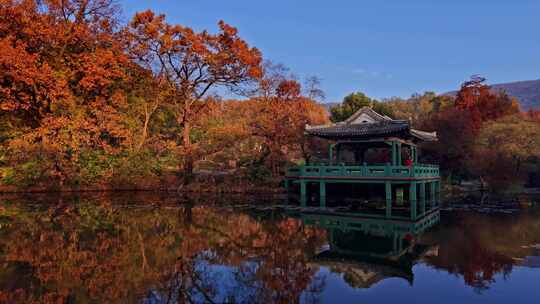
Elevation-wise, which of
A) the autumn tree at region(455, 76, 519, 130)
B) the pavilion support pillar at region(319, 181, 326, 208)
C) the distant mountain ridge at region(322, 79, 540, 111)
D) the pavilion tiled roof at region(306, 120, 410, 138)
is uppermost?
the distant mountain ridge at region(322, 79, 540, 111)

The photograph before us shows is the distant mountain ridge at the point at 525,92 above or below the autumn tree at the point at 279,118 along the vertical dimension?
above

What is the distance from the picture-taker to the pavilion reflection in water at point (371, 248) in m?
7.21

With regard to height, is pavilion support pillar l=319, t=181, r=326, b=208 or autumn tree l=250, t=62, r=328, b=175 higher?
autumn tree l=250, t=62, r=328, b=175

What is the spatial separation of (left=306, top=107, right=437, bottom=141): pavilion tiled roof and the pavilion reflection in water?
17.2ft

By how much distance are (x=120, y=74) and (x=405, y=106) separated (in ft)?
201

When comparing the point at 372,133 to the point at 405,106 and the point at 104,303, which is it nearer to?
the point at 104,303

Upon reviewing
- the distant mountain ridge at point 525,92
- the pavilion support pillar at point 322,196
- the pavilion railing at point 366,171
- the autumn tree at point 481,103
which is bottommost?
the pavilion support pillar at point 322,196

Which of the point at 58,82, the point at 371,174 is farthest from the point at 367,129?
the point at 58,82

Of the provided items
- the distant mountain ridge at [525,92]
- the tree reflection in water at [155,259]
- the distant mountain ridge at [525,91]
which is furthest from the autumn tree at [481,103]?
the distant mountain ridge at [525,91]

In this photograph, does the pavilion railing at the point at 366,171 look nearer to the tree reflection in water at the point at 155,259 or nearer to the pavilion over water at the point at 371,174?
the pavilion over water at the point at 371,174

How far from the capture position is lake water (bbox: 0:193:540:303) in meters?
6.02

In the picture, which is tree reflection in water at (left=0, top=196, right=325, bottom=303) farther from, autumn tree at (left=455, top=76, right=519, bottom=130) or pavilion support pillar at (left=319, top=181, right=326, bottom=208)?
autumn tree at (left=455, top=76, right=519, bottom=130)

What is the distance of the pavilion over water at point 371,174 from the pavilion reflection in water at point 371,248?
205 centimetres

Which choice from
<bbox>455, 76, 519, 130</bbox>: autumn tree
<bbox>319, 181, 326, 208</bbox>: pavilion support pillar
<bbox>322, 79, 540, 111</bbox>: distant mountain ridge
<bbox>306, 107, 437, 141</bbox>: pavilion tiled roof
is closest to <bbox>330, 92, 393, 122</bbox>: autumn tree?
<bbox>455, 76, 519, 130</bbox>: autumn tree
